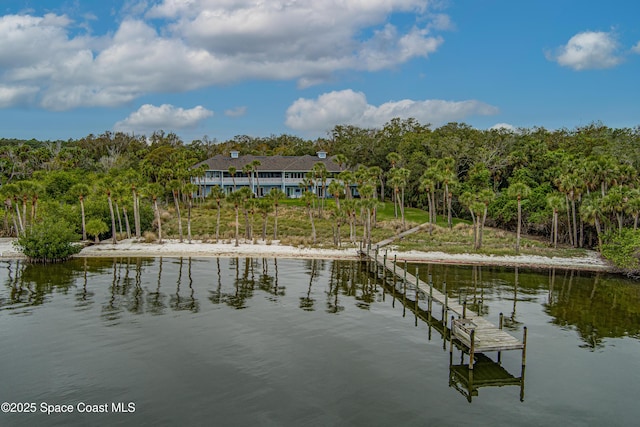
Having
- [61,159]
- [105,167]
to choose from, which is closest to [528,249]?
[105,167]

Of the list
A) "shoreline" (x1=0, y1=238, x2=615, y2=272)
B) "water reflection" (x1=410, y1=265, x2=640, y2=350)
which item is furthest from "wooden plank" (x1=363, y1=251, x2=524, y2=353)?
"shoreline" (x1=0, y1=238, x2=615, y2=272)

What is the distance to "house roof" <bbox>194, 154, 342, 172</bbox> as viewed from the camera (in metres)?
95.6

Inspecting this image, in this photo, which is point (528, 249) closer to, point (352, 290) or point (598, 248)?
point (598, 248)

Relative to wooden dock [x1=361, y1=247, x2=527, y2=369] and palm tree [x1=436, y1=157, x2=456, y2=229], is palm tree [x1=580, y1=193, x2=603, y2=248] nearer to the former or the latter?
palm tree [x1=436, y1=157, x2=456, y2=229]

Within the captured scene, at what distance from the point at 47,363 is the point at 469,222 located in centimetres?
6501

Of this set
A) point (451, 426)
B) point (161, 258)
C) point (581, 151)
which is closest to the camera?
point (451, 426)

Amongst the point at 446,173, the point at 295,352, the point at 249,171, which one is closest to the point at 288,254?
the point at 446,173

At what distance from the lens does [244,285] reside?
4112cm

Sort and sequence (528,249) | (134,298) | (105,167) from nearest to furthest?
(134,298)
(528,249)
(105,167)

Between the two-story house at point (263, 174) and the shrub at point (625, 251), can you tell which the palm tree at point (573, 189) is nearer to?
the shrub at point (625, 251)

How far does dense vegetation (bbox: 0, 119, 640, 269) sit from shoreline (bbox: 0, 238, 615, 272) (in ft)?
8.44

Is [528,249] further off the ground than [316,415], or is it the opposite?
[528,249]

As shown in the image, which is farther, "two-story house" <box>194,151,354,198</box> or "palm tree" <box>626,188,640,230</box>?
"two-story house" <box>194,151,354,198</box>

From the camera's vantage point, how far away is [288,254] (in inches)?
2120
